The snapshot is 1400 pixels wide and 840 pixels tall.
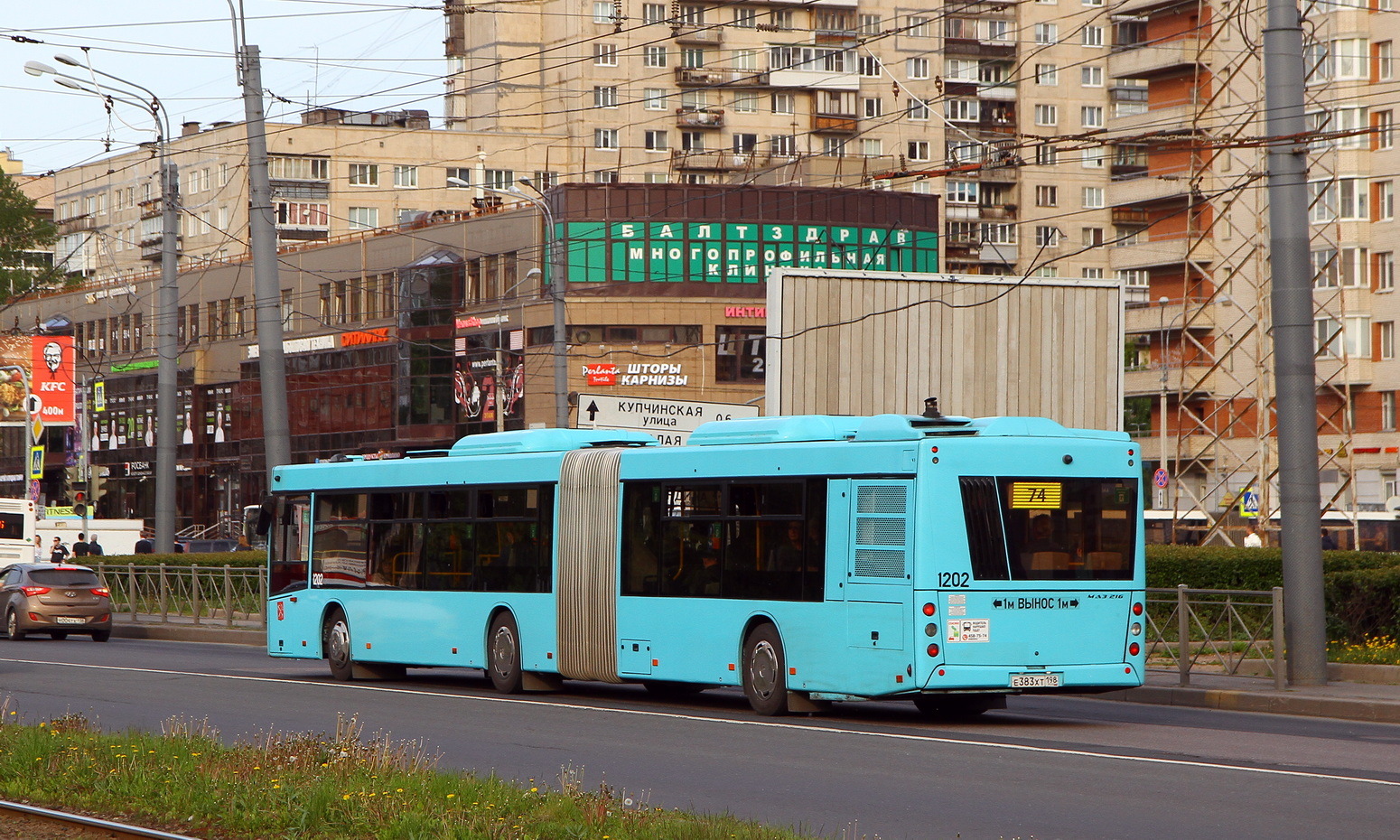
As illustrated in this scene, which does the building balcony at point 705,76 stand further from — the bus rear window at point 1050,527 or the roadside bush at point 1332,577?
the bus rear window at point 1050,527

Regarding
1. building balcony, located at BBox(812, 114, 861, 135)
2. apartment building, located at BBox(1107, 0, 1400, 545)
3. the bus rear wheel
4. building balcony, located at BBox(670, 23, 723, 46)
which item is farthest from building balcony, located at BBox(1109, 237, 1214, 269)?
the bus rear wheel

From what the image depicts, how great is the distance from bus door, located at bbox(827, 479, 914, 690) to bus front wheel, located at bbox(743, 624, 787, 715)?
962 millimetres

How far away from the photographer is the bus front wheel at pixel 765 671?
16922 mm

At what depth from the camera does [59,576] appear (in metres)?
31.7

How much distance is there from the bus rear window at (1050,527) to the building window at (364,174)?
275 feet

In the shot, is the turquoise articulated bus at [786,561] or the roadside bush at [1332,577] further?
the roadside bush at [1332,577]

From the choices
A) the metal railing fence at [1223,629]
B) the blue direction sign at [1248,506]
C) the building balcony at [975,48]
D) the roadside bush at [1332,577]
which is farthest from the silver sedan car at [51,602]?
the building balcony at [975,48]

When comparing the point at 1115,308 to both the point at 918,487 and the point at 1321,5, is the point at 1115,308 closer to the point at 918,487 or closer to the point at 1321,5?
the point at 918,487

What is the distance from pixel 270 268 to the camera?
2869cm

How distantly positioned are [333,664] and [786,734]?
29.1ft

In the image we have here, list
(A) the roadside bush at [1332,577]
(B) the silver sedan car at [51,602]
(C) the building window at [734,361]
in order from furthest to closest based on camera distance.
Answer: (C) the building window at [734,361] < (B) the silver sedan car at [51,602] < (A) the roadside bush at [1332,577]

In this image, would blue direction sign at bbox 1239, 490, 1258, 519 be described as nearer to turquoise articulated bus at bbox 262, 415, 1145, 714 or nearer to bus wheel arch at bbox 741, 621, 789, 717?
turquoise articulated bus at bbox 262, 415, 1145, 714

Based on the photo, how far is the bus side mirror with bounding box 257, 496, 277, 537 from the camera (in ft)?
77.3

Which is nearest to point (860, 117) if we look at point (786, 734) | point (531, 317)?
point (531, 317)
